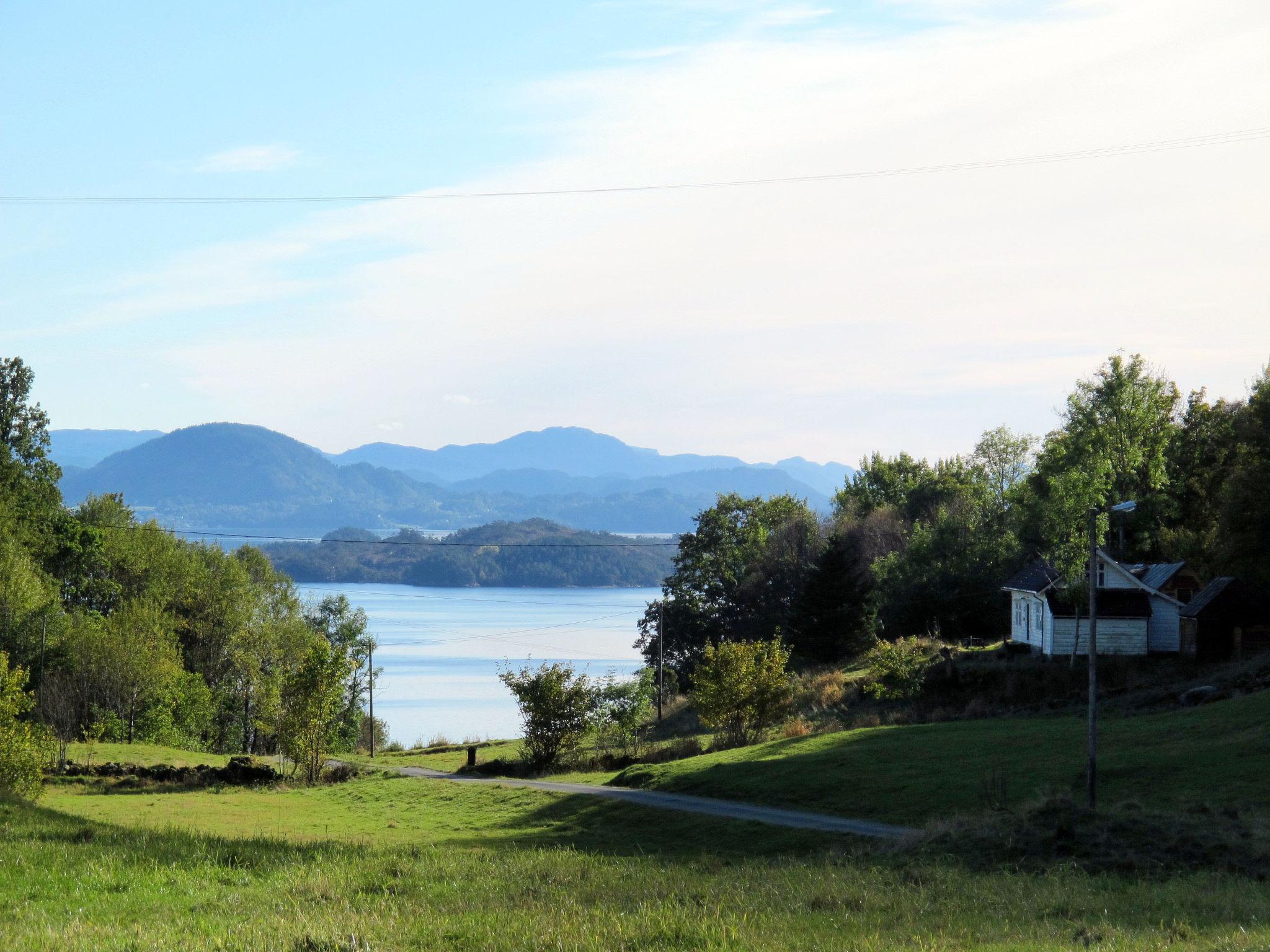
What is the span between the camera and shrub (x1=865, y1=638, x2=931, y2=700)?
48062 mm

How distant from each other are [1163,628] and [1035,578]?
24.7 ft

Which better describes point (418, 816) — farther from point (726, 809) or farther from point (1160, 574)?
point (1160, 574)

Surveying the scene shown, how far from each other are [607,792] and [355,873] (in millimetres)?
27542

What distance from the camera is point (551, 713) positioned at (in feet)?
161

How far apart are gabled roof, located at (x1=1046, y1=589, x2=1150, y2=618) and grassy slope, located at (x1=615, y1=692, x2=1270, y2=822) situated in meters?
14.3

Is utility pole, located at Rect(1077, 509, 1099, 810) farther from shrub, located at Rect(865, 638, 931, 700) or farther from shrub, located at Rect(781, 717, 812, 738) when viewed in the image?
shrub, located at Rect(865, 638, 931, 700)

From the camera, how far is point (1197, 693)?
37875mm

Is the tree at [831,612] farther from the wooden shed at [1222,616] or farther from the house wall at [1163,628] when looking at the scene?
the wooden shed at [1222,616]

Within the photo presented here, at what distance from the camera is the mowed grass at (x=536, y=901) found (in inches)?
293

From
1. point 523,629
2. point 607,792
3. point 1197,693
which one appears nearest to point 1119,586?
point 1197,693

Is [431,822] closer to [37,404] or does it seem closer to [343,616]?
[37,404]

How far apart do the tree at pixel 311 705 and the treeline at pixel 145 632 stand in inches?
2.5

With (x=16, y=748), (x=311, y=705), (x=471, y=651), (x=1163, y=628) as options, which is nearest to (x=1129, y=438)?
(x=1163, y=628)

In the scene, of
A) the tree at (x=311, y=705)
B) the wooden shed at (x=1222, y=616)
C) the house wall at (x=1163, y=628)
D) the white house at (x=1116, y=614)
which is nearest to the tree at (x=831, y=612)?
the white house at (x=1116, y=614)
